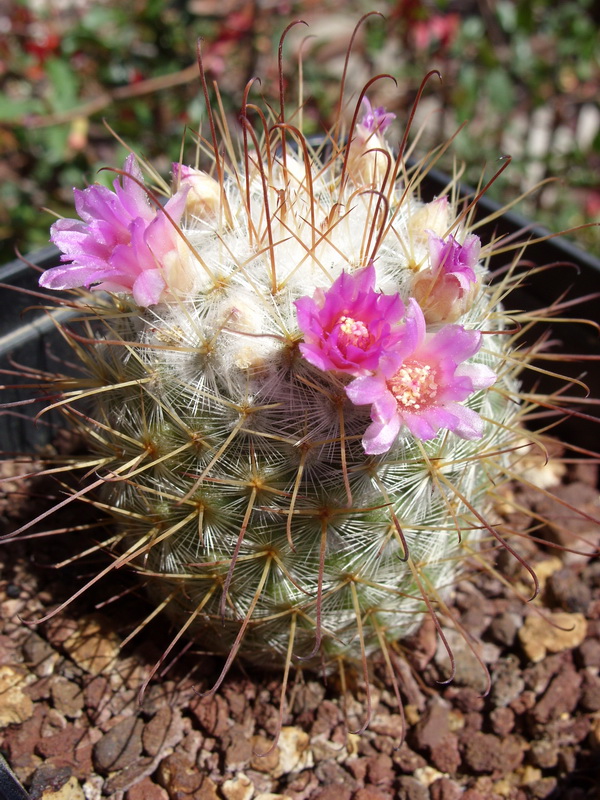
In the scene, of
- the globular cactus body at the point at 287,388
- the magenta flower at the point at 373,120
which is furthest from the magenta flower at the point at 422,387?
the magenta flower at the point at 373,120

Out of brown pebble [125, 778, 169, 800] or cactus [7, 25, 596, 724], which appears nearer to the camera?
cactus [7, 25, 596, 724]

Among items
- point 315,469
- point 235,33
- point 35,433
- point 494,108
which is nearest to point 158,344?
point 315,469

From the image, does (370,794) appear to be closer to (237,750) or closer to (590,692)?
(237,750)

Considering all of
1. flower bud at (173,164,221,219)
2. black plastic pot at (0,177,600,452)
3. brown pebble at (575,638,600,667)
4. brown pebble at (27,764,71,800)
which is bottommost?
brown pebble at (27,764,71,800)

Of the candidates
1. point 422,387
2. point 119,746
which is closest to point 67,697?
point 119,746

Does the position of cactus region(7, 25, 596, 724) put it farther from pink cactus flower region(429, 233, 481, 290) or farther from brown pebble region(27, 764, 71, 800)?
brown pebble region(27, 764, 71, 800)

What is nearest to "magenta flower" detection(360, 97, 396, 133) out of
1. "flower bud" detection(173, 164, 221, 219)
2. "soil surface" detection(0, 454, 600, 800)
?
"flower bud" detection(173, 164, 221, 219)
